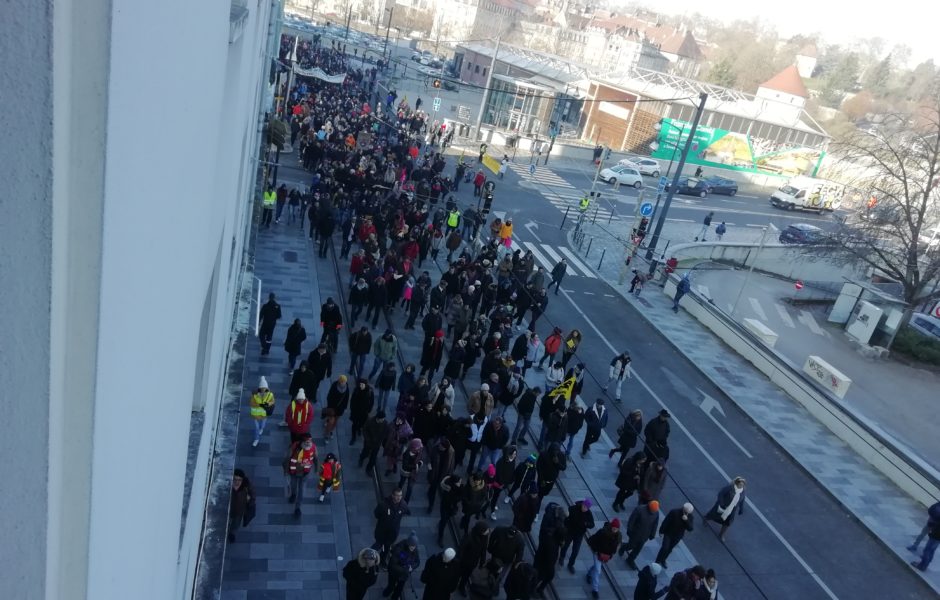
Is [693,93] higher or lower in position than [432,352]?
higher

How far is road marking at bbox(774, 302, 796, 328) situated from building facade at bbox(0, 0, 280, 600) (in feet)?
84.0

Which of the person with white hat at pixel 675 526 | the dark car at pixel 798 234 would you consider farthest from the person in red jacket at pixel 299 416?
the dark car at pixel 798 234

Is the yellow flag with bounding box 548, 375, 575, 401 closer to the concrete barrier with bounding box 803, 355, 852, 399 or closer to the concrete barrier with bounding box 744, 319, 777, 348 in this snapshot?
the concrete barrier with bounding box 803, 355, 852, 399

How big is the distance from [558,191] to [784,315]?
42.9 ft

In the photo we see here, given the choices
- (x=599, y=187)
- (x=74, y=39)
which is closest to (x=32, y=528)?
(x=74, y=39)

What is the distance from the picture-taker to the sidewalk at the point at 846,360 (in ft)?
59.4

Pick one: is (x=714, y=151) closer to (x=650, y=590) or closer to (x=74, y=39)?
(x=650, y=590)

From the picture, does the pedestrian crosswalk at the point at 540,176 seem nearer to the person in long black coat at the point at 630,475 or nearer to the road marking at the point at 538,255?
the road marking at the point at 538,255

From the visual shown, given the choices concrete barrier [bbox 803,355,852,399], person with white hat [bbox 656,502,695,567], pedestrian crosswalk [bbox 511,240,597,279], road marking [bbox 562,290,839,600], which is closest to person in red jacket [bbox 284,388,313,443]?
person with white hat [bbox 656,502,695,567]

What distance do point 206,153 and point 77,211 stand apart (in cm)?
134

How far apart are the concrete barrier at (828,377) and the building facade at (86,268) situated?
18.6 metres

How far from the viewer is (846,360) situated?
72.8 feet

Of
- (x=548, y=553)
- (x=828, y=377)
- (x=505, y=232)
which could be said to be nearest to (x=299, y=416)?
(x=548, y=553)

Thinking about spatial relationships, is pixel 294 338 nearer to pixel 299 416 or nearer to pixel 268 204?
pixel 299 416
